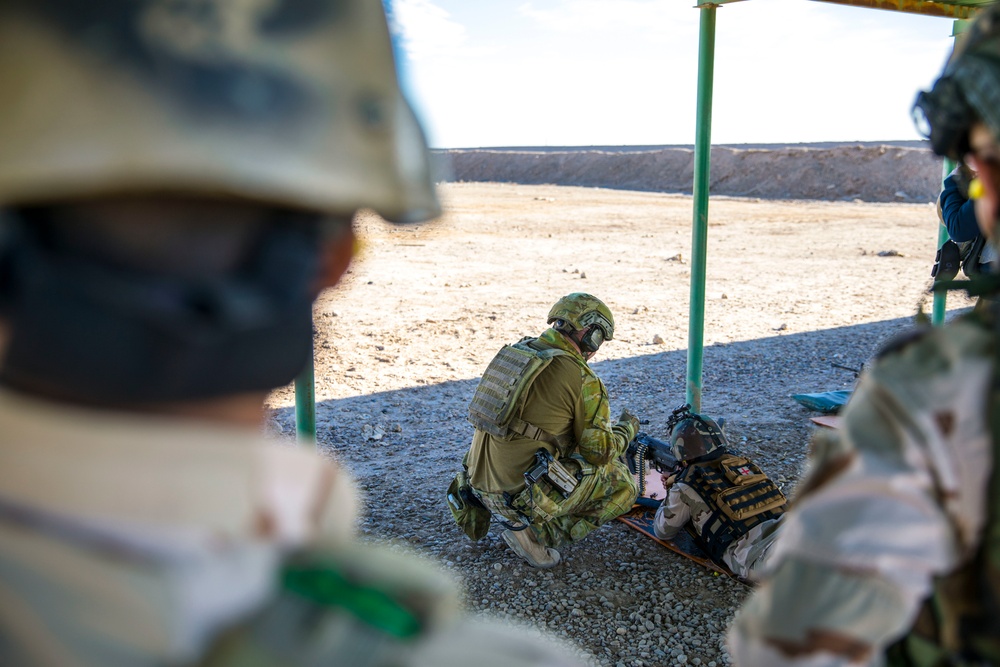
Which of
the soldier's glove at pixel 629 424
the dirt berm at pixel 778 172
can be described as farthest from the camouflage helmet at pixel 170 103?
the dirt berm at pixel 778 172

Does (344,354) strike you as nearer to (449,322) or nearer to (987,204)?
(449,322)

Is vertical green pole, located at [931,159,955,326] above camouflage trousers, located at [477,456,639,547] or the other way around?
above

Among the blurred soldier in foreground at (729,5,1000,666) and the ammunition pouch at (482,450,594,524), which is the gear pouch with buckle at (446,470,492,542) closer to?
the ammunition pouch at (482,450,594,524)

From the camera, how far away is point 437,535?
452 centimetres

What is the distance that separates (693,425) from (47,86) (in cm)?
365

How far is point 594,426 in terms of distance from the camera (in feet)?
13.9

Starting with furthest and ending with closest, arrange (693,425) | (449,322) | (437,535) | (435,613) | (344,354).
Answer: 1. (449,322)
2. (344,354)
3. (437,535)
4. (693,425)
5. (435,613)

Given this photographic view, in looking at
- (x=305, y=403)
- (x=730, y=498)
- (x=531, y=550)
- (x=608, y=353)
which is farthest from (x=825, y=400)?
(x=305, y=403)

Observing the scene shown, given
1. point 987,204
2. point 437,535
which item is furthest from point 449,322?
point 987,204

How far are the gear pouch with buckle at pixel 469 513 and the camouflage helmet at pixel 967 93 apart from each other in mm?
3272

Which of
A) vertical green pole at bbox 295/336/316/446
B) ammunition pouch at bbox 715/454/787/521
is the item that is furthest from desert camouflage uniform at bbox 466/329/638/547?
vertical green pole at bbox 295/336/316/446

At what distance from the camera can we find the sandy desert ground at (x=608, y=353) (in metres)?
3.91

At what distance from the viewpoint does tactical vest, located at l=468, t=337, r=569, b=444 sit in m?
4.06

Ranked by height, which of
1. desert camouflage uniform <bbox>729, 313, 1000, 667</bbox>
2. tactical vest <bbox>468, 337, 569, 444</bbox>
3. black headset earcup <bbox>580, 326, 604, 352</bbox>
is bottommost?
tactical vest <bbox>468, 337, 569, 444</bbox>
